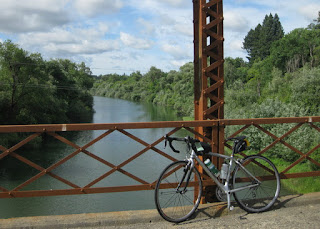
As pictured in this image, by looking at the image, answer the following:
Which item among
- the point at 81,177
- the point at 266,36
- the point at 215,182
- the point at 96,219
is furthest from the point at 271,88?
the point at 266,36

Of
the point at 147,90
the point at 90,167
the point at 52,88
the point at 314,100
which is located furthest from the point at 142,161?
the point at 147,90

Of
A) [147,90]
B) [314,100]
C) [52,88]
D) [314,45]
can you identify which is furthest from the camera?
[147,90]

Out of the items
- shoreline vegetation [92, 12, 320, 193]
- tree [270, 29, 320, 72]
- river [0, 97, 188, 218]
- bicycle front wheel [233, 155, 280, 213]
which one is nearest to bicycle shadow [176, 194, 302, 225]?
bicycle front wheel [233, 155, 280, 213]

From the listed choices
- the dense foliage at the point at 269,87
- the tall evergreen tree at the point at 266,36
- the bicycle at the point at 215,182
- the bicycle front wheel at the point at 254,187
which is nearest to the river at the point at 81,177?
the dense foliage at the point at 269,87

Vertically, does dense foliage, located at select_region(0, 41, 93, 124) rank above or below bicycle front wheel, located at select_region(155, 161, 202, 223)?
above

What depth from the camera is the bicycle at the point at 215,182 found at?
4051 mm

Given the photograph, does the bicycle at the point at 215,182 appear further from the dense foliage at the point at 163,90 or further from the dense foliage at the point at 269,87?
the dense foliage at the point at 163,90

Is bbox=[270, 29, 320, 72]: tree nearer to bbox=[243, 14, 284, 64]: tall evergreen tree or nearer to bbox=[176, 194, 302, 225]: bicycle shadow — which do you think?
bbox=[243, 14, 284, 64]: tall evergreen tree

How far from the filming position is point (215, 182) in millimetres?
4254

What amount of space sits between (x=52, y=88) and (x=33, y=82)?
3638mm

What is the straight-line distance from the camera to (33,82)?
106ft

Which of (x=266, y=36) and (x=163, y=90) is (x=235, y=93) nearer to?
(x=163, y=90)

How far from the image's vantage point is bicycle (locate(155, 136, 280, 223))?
4.05 meters

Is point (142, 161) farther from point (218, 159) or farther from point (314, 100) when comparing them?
point (218, 159)
